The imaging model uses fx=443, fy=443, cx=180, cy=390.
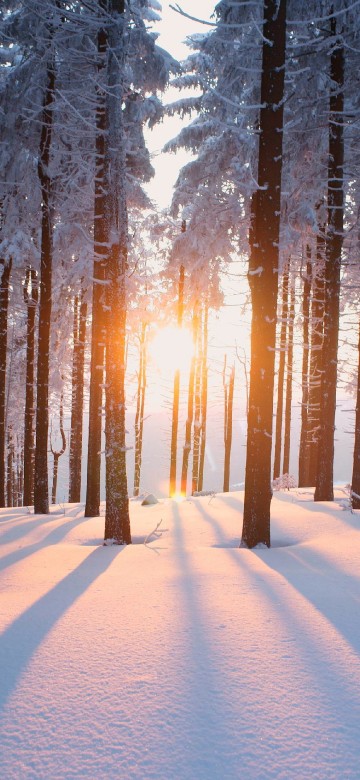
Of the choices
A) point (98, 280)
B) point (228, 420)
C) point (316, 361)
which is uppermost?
point (98, 280)

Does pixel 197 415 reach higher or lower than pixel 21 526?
higher

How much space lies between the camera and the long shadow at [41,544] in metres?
5.36

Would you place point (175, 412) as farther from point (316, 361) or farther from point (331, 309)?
point (331, 309)

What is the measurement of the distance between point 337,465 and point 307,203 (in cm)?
9794

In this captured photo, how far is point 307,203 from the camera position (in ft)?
37.2

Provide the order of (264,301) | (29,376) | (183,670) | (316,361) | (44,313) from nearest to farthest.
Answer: (183,670), (264,301), (44,313), (29,376), (316,361)

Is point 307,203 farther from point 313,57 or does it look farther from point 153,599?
point 153,599

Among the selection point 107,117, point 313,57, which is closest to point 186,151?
point 313,57

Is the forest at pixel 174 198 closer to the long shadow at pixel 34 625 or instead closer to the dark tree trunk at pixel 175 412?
the dark tree trunk at pixel 175 412

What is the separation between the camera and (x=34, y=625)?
300 cm

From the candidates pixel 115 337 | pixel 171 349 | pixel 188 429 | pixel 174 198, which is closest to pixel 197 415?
pixel 171 349

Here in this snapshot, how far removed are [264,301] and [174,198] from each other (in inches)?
451

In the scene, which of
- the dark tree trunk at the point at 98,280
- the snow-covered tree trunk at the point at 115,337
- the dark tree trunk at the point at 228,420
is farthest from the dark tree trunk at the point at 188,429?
the snow-covered tree trunk at the point at 115,337

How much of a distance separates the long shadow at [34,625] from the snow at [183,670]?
14 millimetres
